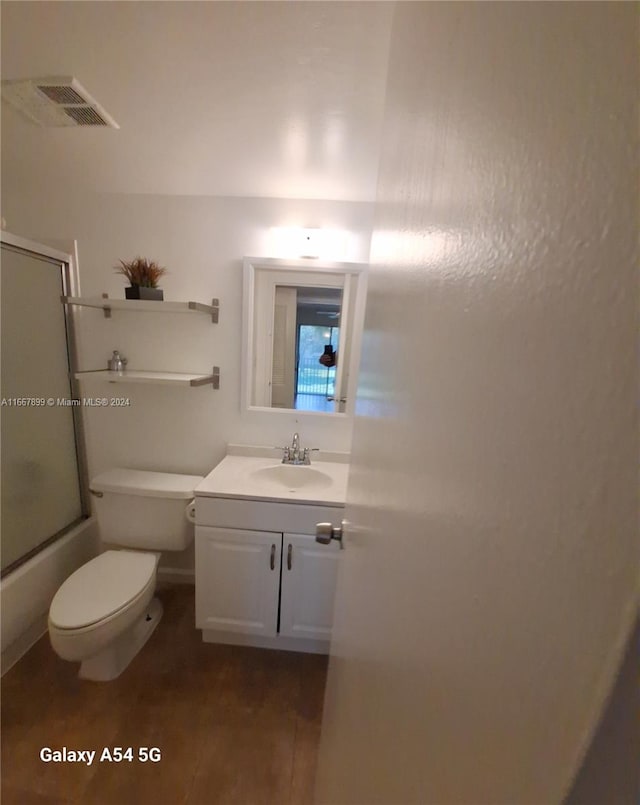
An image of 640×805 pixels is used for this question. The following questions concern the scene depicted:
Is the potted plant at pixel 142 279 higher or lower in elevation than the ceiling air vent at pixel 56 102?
lower

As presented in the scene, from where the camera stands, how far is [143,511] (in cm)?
155

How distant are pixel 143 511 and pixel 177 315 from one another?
95 centimetres

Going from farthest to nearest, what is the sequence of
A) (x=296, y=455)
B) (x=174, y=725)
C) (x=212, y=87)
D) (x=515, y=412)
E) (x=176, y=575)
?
(x=176, y=575), (x=296, y=455), (x=174, y=725), (x=212, y=87), (x=515, y=412)

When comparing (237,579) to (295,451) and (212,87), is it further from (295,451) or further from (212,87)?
(212,87)

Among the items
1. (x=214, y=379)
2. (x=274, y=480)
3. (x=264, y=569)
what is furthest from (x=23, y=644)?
(x=214, y=379)

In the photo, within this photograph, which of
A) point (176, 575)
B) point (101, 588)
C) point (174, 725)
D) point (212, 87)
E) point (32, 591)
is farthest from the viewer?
point (176, 575)

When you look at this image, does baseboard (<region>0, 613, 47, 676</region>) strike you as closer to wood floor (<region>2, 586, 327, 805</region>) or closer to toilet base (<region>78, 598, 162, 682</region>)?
wood floor (<region>2, 586, 327, 805</region>)

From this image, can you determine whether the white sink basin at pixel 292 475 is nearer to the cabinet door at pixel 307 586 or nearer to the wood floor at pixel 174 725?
the cabinet door at pixel 307 586

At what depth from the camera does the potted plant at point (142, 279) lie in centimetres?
148

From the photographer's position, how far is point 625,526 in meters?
0.12

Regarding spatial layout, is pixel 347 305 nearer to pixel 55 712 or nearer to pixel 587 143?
pixel 587 143

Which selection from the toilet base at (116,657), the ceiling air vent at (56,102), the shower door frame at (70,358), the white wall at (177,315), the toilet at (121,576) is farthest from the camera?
the white wall at (177,315)

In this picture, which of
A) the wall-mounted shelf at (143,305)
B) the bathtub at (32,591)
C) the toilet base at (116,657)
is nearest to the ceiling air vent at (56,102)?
the wall-mounted shelf at (143,305)

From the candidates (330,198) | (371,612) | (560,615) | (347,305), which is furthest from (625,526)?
(330,198)
